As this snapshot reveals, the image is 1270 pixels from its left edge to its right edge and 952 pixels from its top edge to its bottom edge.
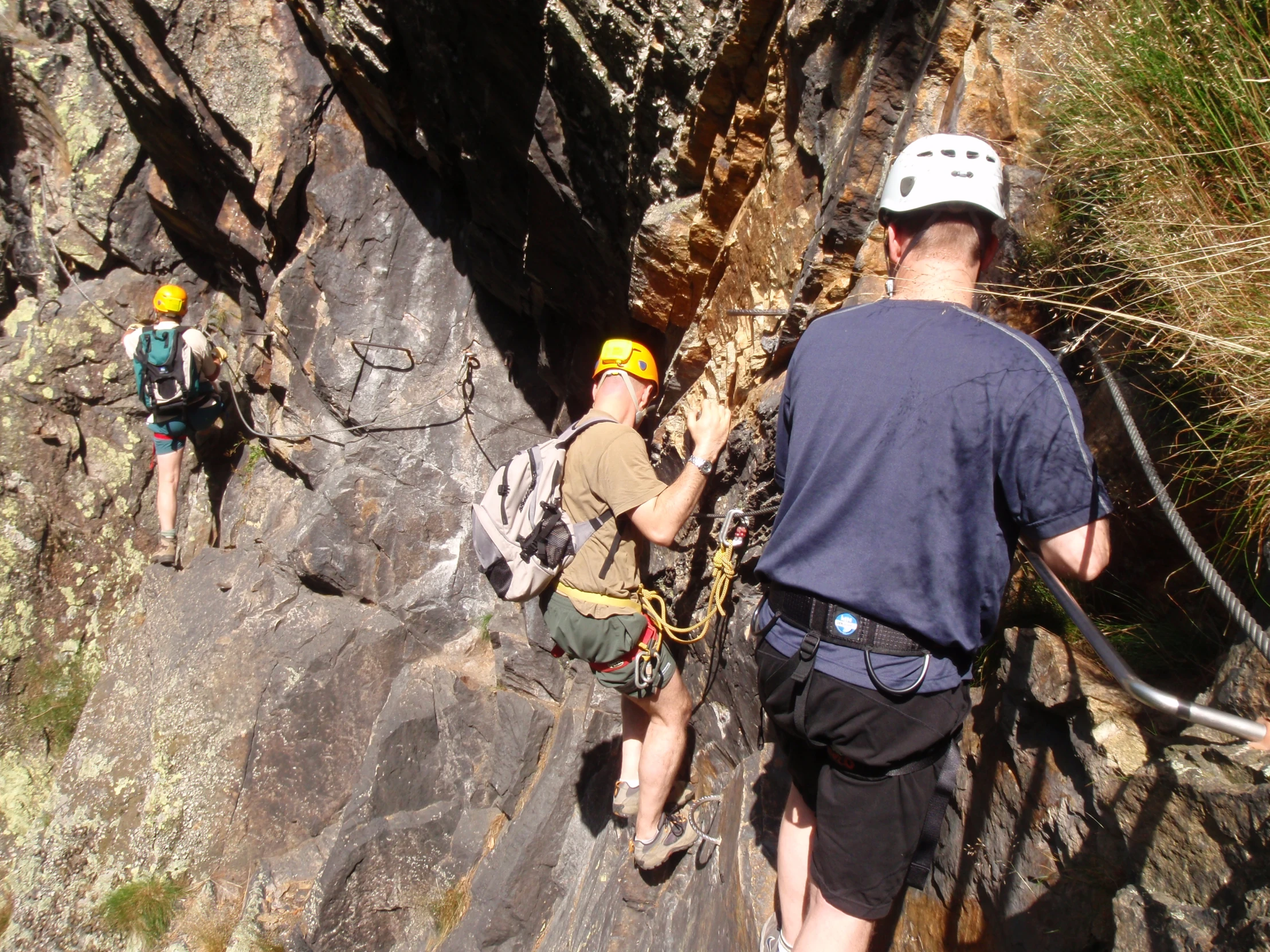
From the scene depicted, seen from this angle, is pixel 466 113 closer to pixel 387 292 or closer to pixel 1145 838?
pixel 387 292

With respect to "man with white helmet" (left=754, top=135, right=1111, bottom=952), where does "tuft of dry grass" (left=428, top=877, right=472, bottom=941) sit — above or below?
below

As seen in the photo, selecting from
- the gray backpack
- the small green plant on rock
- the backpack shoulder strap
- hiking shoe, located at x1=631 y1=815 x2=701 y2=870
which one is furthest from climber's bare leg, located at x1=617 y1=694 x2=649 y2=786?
the small green plant on rock

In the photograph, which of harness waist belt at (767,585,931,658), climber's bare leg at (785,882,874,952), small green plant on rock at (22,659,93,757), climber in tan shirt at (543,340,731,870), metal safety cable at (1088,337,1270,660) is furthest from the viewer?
small green plant on rock at (22,659,93,757)

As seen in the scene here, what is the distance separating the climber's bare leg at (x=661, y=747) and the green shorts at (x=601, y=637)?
8.1 inches

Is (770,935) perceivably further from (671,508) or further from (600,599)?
(671,508)

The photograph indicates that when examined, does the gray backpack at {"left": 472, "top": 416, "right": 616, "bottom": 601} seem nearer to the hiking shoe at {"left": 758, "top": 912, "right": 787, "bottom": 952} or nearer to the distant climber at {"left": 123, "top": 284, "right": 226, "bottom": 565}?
the hiking shoe at {"left": 758, "top": 912, "right": 787, "bottom": 952}

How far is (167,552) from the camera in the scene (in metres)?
9.01

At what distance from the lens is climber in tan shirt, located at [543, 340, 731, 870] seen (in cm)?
303

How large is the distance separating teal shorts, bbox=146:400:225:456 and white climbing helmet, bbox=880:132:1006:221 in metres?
8.73

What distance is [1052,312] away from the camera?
Answer: 2.77m

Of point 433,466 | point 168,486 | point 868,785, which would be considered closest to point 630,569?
point 868,785

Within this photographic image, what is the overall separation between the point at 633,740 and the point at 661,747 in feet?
1.11

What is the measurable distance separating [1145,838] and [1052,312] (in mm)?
1791

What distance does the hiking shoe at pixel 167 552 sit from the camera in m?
8.98
